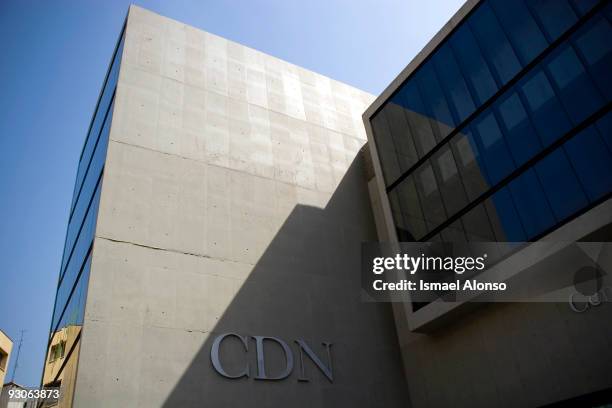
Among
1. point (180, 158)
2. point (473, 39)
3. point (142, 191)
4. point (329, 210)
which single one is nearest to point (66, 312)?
point (142, 191)

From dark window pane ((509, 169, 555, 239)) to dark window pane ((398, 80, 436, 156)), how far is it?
13.6ft

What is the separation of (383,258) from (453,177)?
5.35 meters

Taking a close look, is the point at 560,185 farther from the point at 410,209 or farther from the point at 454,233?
the point at 410,209

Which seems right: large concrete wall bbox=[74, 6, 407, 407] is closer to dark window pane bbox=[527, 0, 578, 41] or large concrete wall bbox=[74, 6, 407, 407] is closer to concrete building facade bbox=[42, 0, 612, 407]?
concrete building facade bbox=[42, 0, 612, 407]

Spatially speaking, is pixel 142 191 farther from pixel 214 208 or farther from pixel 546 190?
pixel 546 190

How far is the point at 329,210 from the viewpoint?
21.1 meters

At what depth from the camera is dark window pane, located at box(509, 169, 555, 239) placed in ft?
45.0

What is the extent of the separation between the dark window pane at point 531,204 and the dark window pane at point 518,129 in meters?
0.62

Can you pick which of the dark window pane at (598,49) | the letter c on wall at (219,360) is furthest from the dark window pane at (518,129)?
the letter c on wall at (219,360)

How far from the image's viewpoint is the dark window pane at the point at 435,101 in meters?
17.6

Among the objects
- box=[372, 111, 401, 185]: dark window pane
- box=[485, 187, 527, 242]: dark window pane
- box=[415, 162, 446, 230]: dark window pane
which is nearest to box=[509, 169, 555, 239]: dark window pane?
box=[485, 187, 527, 242]: dark window pane

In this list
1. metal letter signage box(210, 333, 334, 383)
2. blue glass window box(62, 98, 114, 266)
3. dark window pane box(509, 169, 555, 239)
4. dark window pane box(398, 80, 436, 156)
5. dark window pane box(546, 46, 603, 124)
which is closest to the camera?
dark window pane box(546, 46, 603, 124)

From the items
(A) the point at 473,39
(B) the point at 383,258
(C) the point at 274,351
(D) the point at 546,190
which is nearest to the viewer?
(D) the point at 546,190

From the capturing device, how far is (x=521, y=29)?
1567cm
